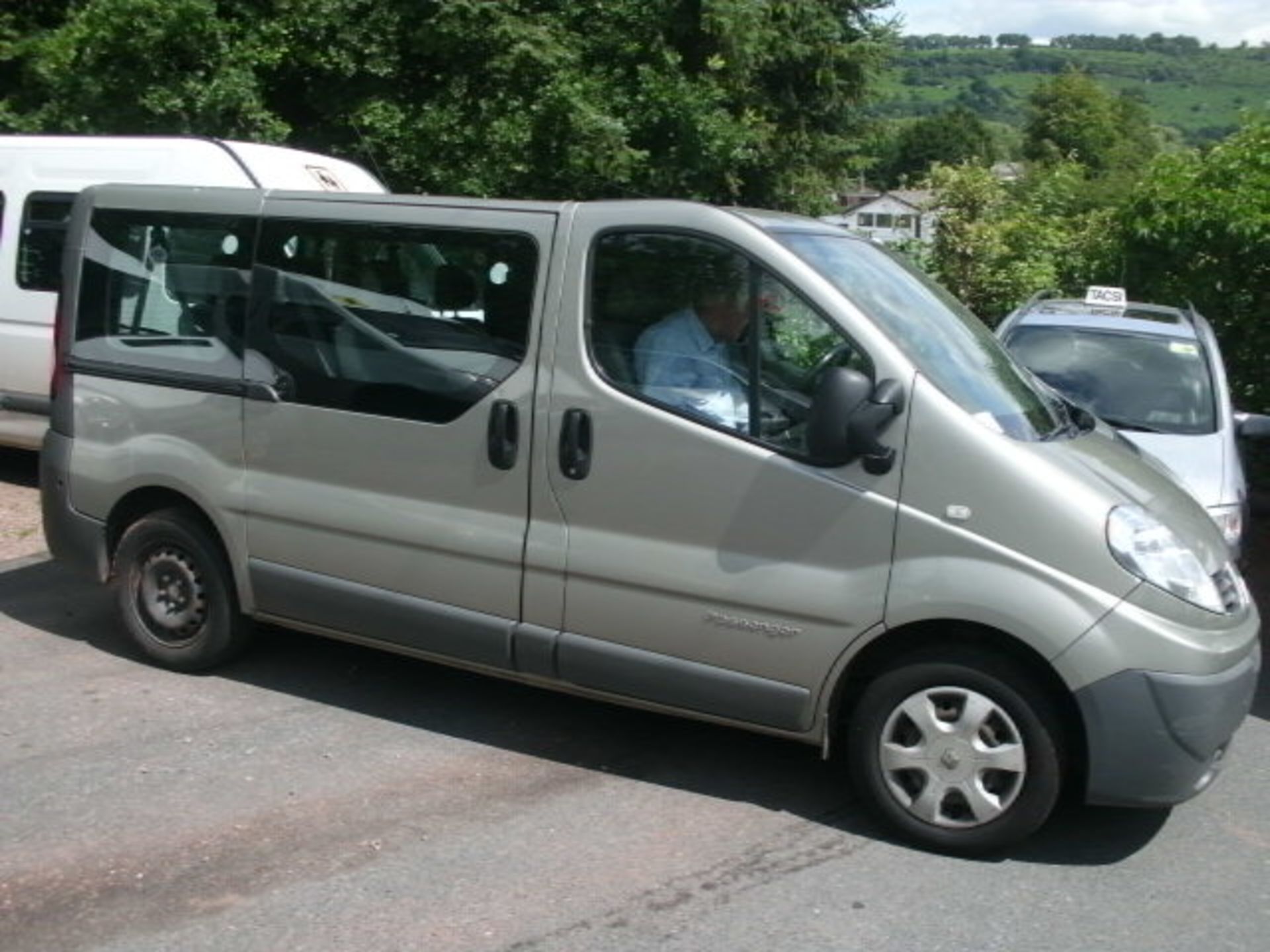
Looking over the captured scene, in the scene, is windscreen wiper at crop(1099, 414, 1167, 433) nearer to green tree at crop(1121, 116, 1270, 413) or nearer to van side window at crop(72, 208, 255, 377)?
green tree at crop(1121, 116, 1270, 413)

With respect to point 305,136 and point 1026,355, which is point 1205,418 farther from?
point 305,136

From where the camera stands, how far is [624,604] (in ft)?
16.5

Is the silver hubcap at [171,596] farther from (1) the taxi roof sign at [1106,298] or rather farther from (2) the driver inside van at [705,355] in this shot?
(1) the taxi roof sign at [1106,298]

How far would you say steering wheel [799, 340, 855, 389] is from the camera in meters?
4.73

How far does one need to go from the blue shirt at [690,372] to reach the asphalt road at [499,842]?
1349 mm

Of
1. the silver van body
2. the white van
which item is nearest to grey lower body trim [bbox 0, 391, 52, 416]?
the white van

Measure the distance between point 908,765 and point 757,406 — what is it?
1.25 meters

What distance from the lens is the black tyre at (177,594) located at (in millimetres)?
6078

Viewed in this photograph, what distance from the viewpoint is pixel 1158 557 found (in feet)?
14.6

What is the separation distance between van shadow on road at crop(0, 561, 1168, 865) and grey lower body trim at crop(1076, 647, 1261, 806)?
0.33 metres

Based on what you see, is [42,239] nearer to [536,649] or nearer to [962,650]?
[536,649]

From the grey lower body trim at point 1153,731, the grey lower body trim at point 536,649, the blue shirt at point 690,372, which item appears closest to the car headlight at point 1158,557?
the grey lower body trim at point 1153,731

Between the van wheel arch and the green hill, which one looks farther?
the green hill


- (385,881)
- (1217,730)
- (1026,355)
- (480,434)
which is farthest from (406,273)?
(1026,355)
